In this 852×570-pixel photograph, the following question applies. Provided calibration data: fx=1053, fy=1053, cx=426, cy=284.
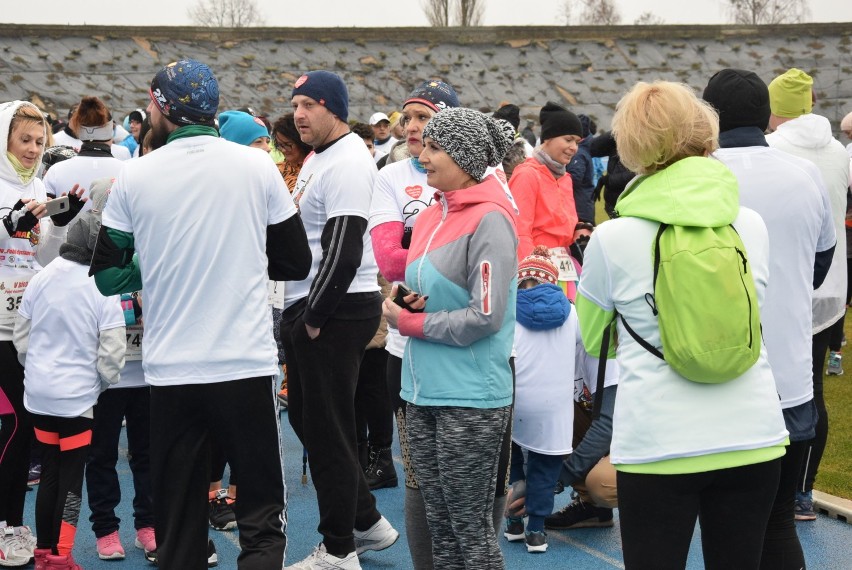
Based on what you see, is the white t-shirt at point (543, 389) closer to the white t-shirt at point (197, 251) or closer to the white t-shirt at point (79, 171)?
the white t-shirt at point (197, 251)

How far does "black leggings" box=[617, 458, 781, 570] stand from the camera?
3021mm

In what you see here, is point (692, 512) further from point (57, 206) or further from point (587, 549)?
point (57, 206)

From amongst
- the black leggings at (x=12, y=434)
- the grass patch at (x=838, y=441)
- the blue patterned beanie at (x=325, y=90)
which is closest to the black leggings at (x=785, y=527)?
the blue patterned beanie at (x=325, y=90)

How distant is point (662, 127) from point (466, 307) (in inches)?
40.1

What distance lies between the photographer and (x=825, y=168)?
16.9ft

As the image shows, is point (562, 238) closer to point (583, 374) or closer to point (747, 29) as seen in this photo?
point (583, 374)

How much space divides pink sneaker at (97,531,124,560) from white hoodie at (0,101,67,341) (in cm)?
111

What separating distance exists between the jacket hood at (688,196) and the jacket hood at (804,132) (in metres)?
2.20

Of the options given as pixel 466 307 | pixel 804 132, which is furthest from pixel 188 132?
pixel 804 132

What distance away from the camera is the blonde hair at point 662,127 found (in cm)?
310

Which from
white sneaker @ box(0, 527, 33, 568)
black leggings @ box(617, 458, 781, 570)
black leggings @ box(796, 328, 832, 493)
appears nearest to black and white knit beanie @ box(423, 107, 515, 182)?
→ black leggings @ box(617, 458, 781, 570)

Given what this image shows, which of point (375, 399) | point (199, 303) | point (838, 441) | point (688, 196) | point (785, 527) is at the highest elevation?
point (688, 196)

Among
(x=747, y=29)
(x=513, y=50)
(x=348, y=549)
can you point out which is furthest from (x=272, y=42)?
(x=348, y=549)

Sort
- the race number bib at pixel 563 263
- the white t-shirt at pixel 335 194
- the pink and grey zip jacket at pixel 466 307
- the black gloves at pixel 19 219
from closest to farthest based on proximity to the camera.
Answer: the pink and grey zip jacket at pixel 466 307, the white t-shirt at pixel 335 194, the black gloves at pixel 19 219, the race number bib at pixel 563 263
